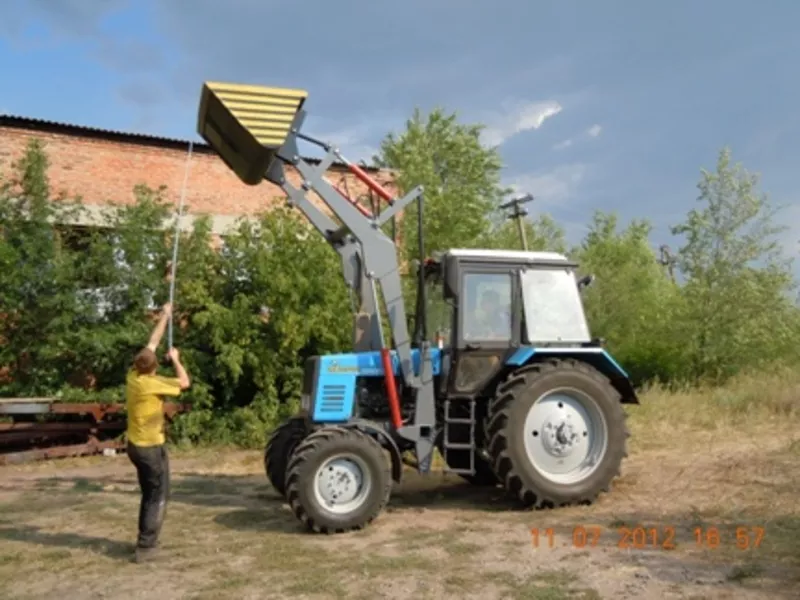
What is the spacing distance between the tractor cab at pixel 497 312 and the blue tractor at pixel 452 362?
13mm

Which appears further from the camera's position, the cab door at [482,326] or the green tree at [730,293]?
the green tree at [730,293]

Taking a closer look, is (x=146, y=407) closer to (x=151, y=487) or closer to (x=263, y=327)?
(x=151, y=487)

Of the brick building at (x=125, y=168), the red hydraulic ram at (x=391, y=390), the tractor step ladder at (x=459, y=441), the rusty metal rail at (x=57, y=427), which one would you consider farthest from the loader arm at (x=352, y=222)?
the brick building at (x=125, y=168)

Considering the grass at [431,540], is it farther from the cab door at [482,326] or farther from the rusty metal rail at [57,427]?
the rusty metal rail at [57,427]

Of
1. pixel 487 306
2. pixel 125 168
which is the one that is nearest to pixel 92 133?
pixel 125 168

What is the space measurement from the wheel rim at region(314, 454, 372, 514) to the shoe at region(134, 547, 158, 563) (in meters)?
1.39

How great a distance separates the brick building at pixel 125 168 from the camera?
16688 millimetres

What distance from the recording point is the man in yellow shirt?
6.57m

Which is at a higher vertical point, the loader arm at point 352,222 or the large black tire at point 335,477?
the loader arm at point 352,222

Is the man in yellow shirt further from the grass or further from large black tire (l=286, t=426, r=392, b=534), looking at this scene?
large black tire (l=286, t=426, r=392, b=534)

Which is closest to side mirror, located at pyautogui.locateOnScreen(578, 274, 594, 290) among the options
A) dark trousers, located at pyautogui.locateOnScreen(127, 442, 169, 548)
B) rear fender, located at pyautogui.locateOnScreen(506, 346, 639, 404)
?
rear fender, located at pyautogui.locateOnScreen(506, 346, 639, 404)

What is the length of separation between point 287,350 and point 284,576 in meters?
8.20

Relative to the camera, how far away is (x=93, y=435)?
1311 centimetres
